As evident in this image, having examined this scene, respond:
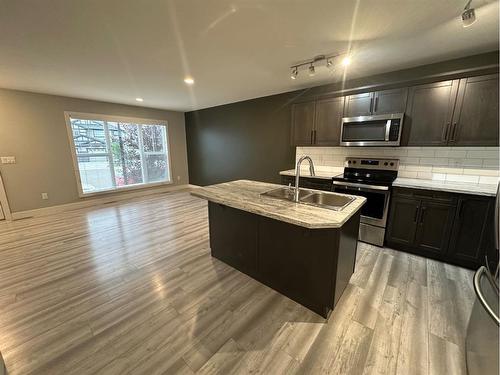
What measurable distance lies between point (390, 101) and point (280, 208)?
2.42 meters

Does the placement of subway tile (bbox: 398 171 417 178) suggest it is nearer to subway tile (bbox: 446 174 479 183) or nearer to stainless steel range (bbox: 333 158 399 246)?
stainless steel range (bbox: 333 158 399 246)

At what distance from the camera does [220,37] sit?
6.63ft

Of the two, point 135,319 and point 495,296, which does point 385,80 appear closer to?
point 495,296

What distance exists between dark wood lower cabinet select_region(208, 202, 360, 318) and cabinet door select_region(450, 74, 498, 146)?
5.86 ft

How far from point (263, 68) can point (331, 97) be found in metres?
1.24

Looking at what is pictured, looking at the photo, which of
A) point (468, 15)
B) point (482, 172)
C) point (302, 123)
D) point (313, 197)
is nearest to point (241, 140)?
point (302, 123)

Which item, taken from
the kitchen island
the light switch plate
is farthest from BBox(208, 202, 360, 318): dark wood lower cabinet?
the light switch plate

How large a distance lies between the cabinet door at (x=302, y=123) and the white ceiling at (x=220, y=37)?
1.67 ft

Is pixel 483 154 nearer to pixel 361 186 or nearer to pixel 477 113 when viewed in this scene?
pixel 477 113

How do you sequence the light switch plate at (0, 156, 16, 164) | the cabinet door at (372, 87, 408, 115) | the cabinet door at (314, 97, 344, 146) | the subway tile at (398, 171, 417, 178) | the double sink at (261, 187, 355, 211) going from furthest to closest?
the light switch plate at (0, 156, 16, 164) → the cabinet door at (314, 97, 344, 146) → the subway tile at (398, 171, 417, 178) → the cabinet door at (372, 87, 408, 115) → the double sink at (261, 187, 355, 211)

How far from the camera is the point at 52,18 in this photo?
170 centimetres

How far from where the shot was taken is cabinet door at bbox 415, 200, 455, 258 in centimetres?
244

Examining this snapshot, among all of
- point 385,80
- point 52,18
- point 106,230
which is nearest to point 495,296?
point 385,80

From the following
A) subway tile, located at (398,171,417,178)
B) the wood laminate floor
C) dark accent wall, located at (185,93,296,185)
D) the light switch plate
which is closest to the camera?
the wood laminate floor
